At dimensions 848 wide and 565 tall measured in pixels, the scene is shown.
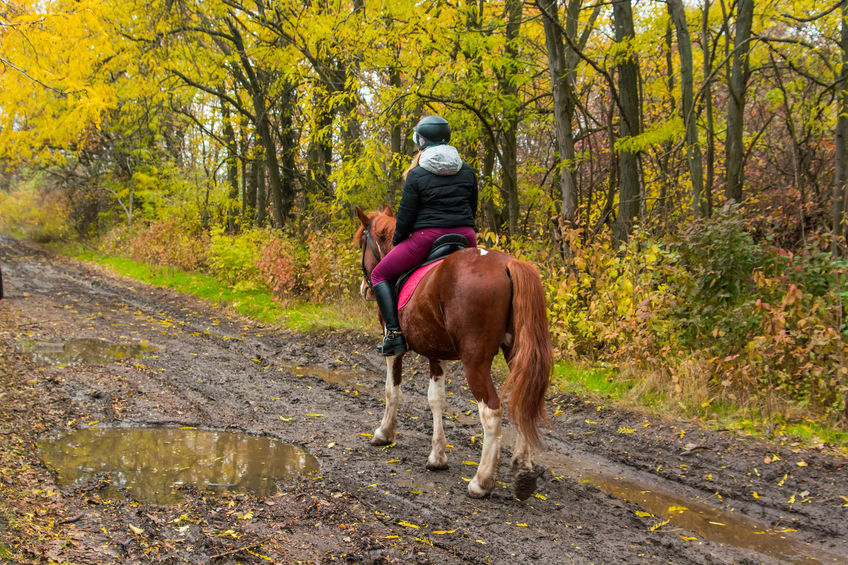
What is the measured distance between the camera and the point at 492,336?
4.72 meters

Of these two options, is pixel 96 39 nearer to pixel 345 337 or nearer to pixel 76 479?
pixel 345 337

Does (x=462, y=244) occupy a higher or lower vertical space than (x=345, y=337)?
higher

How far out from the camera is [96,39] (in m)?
14.6

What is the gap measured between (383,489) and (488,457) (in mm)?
852

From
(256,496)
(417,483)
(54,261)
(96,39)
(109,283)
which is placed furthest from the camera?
(54,261)

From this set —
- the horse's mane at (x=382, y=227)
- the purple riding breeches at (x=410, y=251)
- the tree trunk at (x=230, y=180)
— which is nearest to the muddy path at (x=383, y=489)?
the purple riding breeches at (x=410, y=251)

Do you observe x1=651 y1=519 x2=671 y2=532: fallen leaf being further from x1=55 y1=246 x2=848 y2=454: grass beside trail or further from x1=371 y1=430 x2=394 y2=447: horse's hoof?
x1=371 y1=430 x2=394 y2=447: horse's hoof

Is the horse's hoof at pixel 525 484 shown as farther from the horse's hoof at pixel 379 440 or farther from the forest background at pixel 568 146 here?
the forest background at pixel 568 146

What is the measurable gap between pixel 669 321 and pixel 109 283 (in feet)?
50.4

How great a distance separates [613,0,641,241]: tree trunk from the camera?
10.1 metres

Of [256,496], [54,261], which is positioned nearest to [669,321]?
[256,496]

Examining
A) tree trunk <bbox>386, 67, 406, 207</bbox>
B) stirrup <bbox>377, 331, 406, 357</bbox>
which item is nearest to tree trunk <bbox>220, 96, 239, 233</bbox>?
tree trunk <bbox>386, 67, 406, 207</bbox>

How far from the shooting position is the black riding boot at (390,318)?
555 centimetres

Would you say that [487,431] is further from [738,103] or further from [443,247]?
[738,103]
